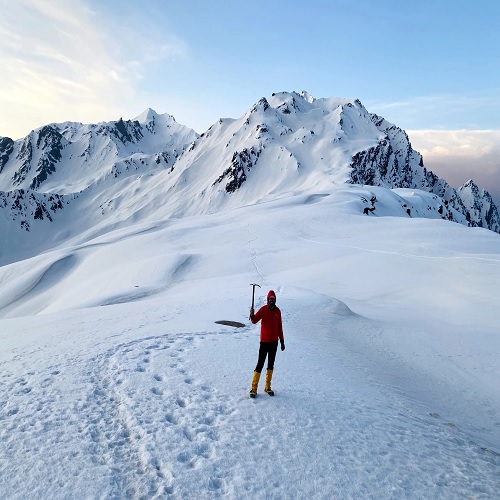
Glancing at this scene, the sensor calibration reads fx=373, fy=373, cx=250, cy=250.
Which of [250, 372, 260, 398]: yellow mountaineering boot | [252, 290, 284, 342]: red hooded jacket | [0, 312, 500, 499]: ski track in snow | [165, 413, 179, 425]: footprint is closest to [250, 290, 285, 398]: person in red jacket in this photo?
[252, 290, 284, 342]: red hooded jacket

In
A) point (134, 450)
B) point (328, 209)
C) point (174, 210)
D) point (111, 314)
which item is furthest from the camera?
point (174, 210)

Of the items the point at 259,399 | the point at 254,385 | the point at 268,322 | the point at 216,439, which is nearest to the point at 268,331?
the point at 268,322

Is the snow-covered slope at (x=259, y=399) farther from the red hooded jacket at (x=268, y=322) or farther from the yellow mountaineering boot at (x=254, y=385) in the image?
the red hooded jacket at (x=268, y=322)

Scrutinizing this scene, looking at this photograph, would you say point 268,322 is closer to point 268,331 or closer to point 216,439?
point 268,331

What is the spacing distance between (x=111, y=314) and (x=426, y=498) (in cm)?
1572

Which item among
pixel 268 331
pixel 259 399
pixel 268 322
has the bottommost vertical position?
pixel 259 399

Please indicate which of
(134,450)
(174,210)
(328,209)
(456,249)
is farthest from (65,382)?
(174,210)

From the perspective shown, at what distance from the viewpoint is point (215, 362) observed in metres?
11.6

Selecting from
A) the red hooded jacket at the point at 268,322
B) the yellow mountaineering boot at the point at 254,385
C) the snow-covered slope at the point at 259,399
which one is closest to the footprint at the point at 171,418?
the snow-covered slope at the point at 259,399

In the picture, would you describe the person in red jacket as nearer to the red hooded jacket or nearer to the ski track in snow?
the red hooded jacket

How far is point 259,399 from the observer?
9359 mm

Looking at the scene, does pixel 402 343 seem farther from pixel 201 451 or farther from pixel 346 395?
pixel 201 451

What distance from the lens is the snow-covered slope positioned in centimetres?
657

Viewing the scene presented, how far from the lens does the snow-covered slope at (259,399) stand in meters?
6.57
